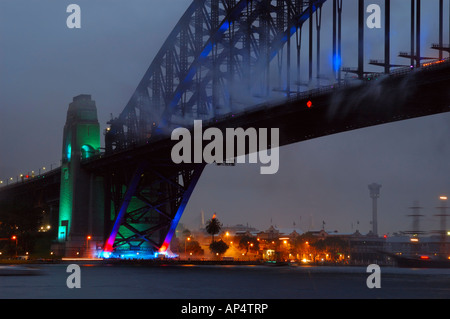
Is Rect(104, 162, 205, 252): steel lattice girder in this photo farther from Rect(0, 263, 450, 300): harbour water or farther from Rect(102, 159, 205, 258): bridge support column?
Rect(0, 263, 450, 300): harbour water

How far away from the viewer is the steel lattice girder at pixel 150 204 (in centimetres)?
10512

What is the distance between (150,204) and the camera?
108 metres

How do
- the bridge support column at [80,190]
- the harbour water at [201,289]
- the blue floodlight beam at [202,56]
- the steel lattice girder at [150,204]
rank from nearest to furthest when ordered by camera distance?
the harbour water at [201,289] → the blue floodlight beam at [202,56] → the steel lattice girder at [150,204] → the bridge support column at [80,190]

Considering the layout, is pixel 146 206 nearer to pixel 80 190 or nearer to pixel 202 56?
pixel 80 190

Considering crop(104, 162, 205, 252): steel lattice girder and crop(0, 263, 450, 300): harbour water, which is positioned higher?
crop(104, 162, 205, 252): steel lattice girder

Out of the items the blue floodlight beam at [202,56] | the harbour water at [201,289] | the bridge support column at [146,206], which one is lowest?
the harbour water at [201,289]

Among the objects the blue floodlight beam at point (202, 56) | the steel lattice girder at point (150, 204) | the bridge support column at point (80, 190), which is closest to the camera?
the blue floodlight beam at point (202, 56)

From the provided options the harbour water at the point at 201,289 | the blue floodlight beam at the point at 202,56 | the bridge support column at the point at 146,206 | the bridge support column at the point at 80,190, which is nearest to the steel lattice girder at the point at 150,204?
the bridge support column at the point at 146,206

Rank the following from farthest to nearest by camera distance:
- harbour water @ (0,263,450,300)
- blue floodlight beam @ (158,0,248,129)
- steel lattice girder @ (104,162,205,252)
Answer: steel lattice girder @ (104,162,205,252) < blue floodlight beam @ (158,0,248,129) < harbour water @ (0,263,450,300)

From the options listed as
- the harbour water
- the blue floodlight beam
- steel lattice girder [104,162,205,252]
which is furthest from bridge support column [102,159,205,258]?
the harbour water

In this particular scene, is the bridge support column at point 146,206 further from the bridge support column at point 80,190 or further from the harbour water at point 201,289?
the harbour water at point 201,289

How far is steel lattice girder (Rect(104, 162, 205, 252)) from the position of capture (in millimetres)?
105125

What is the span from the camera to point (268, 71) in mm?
84875

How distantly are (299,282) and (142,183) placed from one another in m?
49.1
